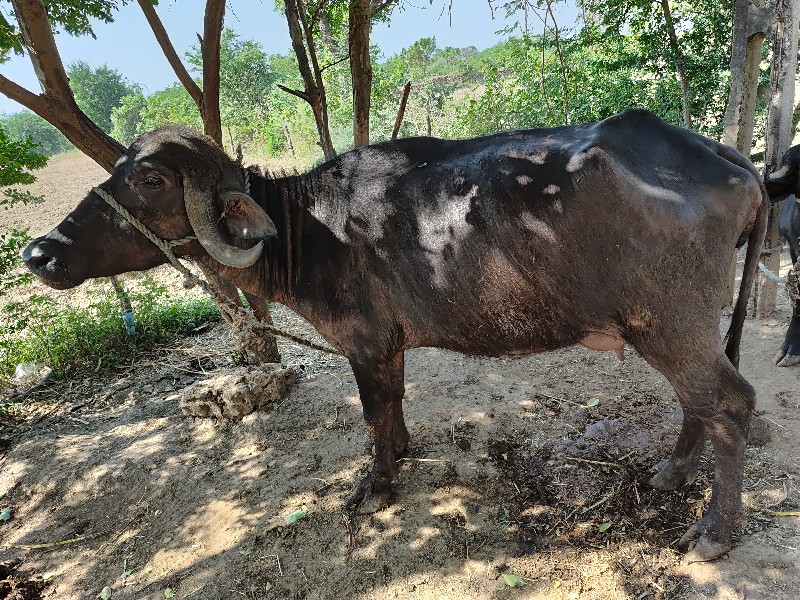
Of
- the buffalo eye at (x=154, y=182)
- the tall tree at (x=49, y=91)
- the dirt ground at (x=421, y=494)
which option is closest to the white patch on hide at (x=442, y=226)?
the buffalo eye at (x=154, y=182)

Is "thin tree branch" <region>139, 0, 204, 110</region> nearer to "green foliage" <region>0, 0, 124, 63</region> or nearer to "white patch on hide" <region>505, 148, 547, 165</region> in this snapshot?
"green foliage" <region>0, 0, 124, 63</region>

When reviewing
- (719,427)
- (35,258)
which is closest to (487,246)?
(719,427)

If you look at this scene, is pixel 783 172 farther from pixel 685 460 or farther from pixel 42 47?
pixel 42 47

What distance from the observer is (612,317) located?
257 cm

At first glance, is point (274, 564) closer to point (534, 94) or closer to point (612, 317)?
point (612, 317)

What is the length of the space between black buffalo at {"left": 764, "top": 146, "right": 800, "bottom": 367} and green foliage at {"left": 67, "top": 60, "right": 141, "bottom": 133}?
56750 mm

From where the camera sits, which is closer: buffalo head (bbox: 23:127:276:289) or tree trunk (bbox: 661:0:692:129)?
buffalo head (bbox: 23:127:276:289)

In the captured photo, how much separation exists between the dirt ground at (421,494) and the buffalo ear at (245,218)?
1961 millimetres

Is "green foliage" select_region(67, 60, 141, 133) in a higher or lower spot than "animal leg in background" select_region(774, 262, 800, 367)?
higher

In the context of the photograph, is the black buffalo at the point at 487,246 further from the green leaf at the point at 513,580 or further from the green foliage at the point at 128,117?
the green foliage at the point at 128,117

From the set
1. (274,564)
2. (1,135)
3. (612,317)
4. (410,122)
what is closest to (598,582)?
(612,317)

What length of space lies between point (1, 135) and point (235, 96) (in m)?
23.4

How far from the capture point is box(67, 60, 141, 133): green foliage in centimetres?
5088

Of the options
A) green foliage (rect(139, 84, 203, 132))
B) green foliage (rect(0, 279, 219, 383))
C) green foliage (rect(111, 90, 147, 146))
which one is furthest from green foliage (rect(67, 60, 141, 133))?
green foliage (rect(0, 279, 219, 383))
